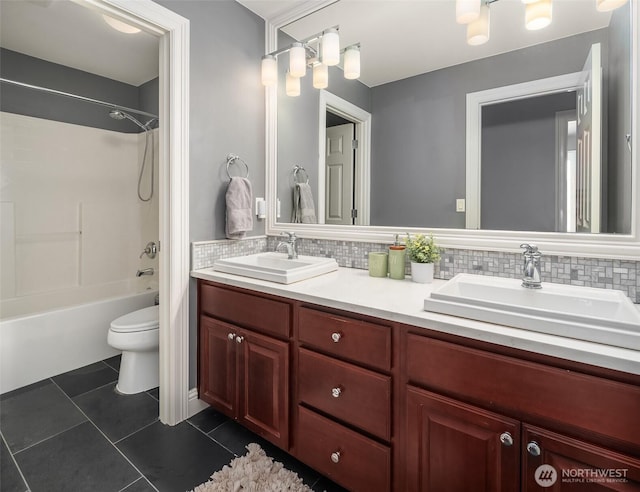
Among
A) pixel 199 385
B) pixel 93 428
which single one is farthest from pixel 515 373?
pixel 93 428

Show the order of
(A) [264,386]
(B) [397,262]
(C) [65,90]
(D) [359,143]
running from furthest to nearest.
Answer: (C) [65,90], (D) [359,143], (B) [397,262], (A) [264,386]

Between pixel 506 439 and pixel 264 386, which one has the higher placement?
pixel 506 439

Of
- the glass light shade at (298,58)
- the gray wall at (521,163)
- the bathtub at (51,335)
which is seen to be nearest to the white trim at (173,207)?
the glass light shade at (298,58)

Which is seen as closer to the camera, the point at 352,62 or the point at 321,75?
the point at 352,62

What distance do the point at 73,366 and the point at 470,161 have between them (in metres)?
2.78

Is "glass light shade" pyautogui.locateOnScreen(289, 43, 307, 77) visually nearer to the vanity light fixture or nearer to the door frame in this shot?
the vanity light fixture

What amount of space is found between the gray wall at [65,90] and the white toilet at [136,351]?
1912mm

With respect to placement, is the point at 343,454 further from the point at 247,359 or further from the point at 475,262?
the point at 475,262

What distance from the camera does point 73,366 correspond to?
2240 millimetres

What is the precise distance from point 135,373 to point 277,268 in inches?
47.1

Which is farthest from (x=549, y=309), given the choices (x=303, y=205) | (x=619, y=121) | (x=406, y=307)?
(x=303, y=205)

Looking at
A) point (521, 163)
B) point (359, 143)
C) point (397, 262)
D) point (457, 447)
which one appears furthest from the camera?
point (359, 143)

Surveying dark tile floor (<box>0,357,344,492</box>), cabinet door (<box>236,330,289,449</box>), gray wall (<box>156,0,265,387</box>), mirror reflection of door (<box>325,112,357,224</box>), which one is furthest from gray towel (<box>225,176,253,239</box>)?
dark tile floor (<box>0,357,344,492</box>)

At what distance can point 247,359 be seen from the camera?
1.49 m
